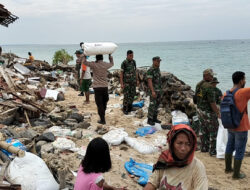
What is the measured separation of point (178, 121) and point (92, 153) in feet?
14.1

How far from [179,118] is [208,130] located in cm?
137

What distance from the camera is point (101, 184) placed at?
2.06 meters

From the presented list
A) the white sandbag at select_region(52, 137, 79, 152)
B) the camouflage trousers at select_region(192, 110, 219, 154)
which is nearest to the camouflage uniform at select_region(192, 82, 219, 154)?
the camouflage trousers at select_region(192, 110, 219, 154)

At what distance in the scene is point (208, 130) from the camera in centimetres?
Result: 481

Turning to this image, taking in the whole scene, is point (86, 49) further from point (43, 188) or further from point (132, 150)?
point (43, 188)

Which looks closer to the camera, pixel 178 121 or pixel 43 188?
pixel 43 188

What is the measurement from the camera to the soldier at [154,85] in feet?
19.6

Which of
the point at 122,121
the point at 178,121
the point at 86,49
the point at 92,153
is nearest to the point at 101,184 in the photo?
the point at 92,153

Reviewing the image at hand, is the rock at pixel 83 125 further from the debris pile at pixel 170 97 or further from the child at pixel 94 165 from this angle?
the child at pixel 94 165

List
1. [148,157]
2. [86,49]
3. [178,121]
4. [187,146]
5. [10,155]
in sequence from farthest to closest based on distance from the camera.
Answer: [178,121], [86,49], [148,157], [10,155], [187,146]

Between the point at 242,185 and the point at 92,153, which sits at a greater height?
→ the point at 92,153

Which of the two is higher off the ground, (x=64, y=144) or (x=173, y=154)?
(x=173, y=154)

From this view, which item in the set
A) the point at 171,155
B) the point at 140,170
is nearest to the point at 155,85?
the point at 140,170

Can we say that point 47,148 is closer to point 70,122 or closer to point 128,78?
point 70,122
